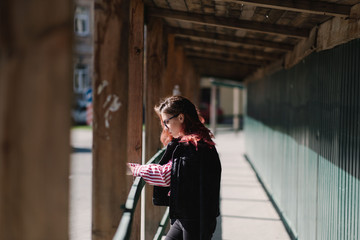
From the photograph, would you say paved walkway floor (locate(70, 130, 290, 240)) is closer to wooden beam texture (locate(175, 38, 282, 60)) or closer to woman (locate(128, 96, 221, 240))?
woman (locate(128, 96, 221, 240))

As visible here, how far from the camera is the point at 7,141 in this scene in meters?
1.29

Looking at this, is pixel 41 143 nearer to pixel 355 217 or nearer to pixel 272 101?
pixel 355 217

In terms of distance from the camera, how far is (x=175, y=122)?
3180mm

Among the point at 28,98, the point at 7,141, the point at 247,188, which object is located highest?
the point at 28,98

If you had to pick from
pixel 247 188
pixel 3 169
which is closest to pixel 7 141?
pixel 3 169

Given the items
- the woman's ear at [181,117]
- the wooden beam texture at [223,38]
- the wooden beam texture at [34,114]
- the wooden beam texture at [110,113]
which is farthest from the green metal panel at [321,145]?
the wooden beam texture at [34,114]

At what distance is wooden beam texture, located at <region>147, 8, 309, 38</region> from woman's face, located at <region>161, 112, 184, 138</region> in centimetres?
218

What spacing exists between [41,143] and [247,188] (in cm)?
836

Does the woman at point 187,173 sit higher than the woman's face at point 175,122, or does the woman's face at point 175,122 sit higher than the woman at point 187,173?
the woman's face at point 175,122

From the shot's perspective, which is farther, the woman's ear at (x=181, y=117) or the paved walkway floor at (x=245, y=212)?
the paved walkway floor at (x=245, y=212)

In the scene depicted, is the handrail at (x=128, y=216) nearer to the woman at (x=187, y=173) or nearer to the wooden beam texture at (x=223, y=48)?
the woman at (x=187, y=173)

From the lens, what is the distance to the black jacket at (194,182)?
2.98 m

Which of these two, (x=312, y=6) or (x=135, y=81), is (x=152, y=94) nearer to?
(x=135, y=81)

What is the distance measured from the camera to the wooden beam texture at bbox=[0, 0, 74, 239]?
4.21ft
